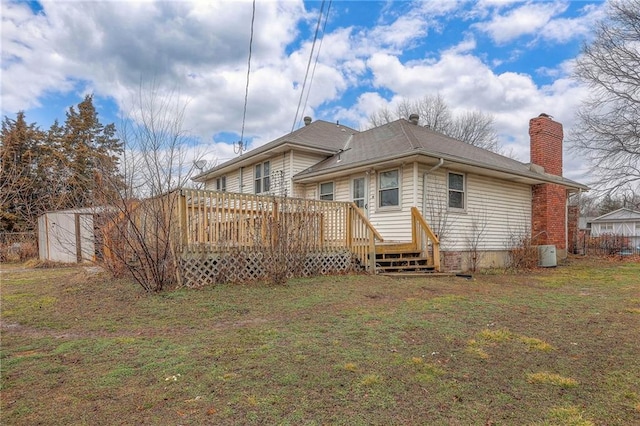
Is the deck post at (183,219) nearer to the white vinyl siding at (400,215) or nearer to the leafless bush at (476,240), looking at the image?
the white vinyl siding at (400,215)

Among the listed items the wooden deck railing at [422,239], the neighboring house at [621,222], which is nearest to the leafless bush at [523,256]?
the wooden deck railing at [422,239]

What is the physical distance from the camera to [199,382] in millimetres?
2916

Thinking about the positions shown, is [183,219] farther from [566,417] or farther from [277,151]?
[277,151]

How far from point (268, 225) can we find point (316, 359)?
4.61 meters

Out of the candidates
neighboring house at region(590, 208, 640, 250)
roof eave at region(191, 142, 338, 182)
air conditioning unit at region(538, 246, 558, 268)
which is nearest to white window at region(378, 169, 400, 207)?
roof eave at region(191, 142, 338, 182)

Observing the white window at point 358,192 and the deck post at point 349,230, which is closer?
the deck post at point 349,230

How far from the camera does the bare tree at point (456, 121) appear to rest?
32031 mm

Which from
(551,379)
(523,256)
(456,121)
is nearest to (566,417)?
(551,379)

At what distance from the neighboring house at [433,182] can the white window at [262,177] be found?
40 mm

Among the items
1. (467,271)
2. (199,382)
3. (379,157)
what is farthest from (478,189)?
(199,382)

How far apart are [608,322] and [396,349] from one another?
3.13 m

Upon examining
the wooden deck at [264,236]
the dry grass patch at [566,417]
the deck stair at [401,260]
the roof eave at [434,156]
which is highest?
the roof eave at [434,156]

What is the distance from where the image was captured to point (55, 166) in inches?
357

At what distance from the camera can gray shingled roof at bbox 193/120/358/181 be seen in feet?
43.5
